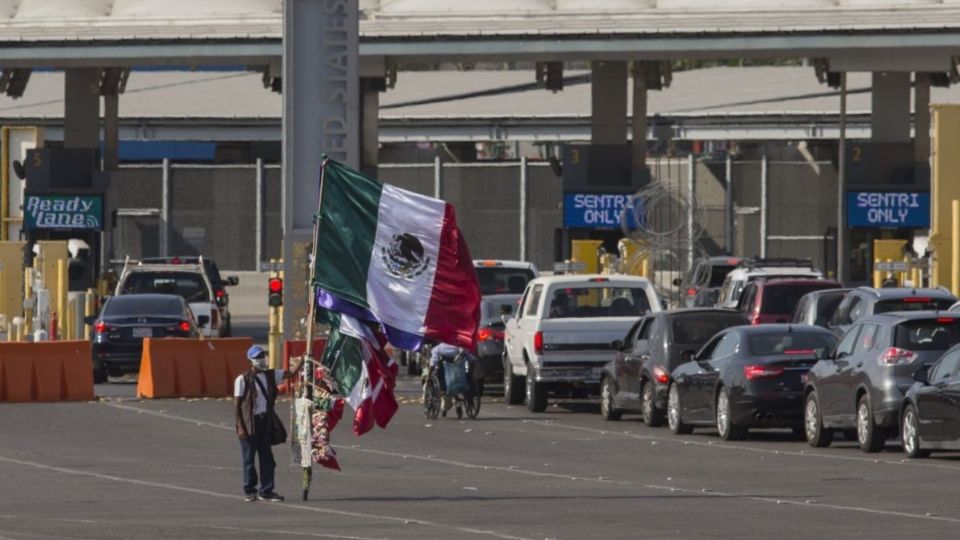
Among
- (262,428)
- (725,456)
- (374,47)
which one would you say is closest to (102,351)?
(374,47)

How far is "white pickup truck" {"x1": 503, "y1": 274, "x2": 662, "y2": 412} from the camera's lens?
3262 centimetres

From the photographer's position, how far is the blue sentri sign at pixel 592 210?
51188mm

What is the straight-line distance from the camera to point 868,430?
24.7m

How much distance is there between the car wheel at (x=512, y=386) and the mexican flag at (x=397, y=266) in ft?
44.9

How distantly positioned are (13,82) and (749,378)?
32.3 m

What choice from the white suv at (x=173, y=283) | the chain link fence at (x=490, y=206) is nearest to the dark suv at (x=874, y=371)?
the white suv at (x=173, y=283)

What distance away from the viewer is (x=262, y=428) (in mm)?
20062

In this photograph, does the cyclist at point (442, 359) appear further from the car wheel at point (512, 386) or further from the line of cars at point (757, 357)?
the car wheel at point (512, 386)

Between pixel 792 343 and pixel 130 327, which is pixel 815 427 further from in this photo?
pixel 130 327

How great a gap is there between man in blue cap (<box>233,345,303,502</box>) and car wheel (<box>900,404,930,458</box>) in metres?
6.65

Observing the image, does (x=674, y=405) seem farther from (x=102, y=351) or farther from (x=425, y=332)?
(x=102, y=351)

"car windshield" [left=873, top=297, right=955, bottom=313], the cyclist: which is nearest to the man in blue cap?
Answer: the cyclist

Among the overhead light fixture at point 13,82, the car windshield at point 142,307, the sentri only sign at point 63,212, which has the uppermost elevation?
the overhead light fixture at point 13,82

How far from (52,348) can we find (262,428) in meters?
15.8
